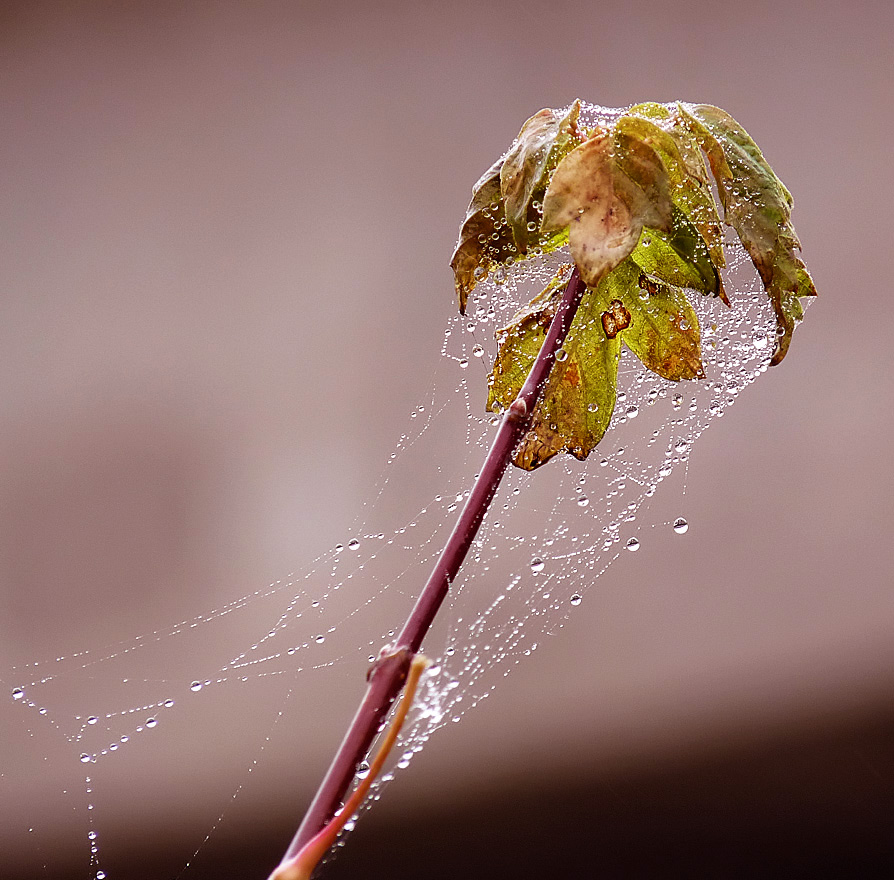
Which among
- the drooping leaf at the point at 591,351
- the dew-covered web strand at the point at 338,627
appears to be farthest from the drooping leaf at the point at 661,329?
the dew-covered web strand at the point at 338,627

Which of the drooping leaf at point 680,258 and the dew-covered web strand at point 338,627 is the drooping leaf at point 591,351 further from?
the dew-covered web strand at point 338,627

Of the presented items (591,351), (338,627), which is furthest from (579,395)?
(338,627)

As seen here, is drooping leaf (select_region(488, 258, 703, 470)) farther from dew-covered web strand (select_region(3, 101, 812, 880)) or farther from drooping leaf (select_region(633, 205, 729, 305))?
dew-covered web strand (select_region(3, 101, 812, 880))

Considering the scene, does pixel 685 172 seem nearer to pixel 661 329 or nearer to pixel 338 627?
pixel 661 329

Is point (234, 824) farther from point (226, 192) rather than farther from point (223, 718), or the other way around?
point (226, 192)

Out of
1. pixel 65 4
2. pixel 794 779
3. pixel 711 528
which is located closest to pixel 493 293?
pixel 711 528

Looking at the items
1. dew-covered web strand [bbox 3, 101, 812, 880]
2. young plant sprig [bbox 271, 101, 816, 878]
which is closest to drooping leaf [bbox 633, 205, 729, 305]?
young plant sprig [bbox 271, 101, 816, 878]
